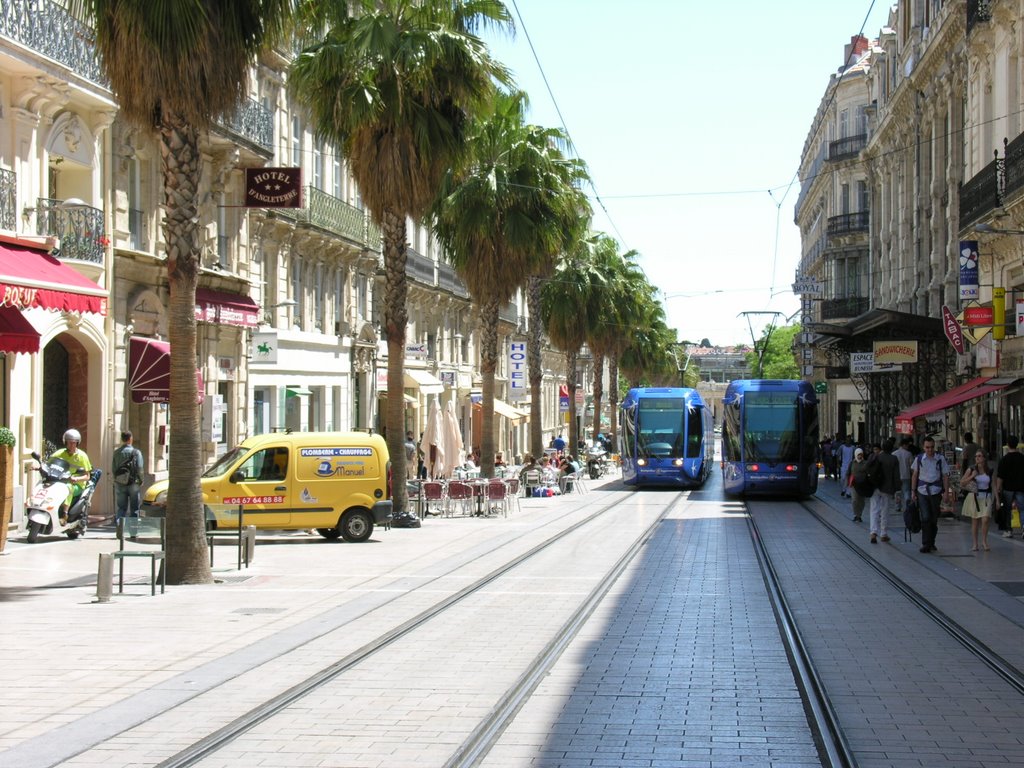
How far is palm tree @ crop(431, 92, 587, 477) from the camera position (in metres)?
35.0

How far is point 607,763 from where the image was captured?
761cm

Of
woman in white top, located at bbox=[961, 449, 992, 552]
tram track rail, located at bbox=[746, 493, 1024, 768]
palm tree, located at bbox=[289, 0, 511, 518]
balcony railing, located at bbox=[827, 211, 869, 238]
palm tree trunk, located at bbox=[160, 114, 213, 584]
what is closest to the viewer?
tram track rail, located at bbox=[746, 493, 1024, 768]

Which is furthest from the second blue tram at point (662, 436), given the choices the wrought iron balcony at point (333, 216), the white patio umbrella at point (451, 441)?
the wrought iron balcony at point (333, 216)

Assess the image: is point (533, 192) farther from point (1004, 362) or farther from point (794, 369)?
point (794, 369)

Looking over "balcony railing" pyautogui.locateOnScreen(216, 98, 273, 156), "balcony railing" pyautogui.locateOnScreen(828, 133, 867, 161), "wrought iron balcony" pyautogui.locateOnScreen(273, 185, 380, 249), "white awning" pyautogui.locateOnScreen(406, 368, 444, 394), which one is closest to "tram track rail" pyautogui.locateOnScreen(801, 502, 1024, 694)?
"balcony railing" pyautogui.locateOnScreen(216, 98, 273, 156)

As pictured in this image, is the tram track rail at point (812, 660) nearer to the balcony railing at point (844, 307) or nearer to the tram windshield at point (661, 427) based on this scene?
the tram windshield at point (661, 427)

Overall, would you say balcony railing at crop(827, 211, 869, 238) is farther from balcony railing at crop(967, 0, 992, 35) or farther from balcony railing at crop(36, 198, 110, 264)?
balcony railing at crop(36, 198, 110, 264)

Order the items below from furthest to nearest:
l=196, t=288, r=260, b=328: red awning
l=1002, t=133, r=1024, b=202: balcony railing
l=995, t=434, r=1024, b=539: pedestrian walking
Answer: l=196, t=288, r=260, b=328: red awning < l=1002, t=133, r=1024, b=202: balcony railing < l=995, t=434, r=1024, b=539: pedestrian walking

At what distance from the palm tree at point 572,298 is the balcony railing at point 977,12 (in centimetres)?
2055

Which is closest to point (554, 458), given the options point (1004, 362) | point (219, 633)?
point (1004, 362)

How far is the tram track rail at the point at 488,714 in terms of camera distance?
25.9 ft

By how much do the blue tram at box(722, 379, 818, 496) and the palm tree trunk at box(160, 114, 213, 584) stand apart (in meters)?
23.4

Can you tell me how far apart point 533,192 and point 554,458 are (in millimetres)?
Result: 14967

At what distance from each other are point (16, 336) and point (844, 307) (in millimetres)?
56099
